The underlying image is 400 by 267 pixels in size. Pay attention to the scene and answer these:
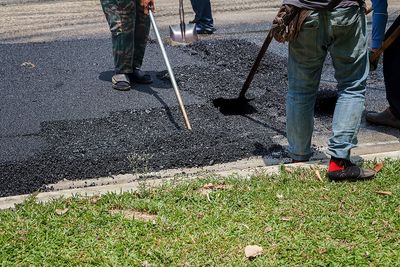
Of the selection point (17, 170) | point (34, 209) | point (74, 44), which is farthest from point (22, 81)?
point (34, 209)

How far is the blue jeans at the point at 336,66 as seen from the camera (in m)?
4.45

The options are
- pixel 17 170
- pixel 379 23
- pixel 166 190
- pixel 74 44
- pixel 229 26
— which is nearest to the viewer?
pixel 166 190

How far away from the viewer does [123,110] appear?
617 centimetres

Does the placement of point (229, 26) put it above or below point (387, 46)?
below

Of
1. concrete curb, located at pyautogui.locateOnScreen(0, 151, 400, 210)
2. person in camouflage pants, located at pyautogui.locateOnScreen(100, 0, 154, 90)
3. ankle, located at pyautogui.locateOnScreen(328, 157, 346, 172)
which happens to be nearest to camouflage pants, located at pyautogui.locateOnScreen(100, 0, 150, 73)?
person in camouflage pants, located at pyautogui.locateOnScreen(100, 0, 154, 90)

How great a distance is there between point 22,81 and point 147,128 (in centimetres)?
189

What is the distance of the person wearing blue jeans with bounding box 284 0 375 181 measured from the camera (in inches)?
174

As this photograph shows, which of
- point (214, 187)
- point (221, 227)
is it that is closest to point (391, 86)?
point (214, 187)

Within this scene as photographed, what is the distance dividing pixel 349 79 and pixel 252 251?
5.15ft

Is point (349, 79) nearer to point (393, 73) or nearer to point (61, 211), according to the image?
point (393, 73)

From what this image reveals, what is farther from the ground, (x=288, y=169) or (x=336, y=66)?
(x=336, y=66)

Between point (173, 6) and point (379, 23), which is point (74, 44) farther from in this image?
point (173, 6)

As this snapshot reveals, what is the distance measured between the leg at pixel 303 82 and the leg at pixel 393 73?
1.36m

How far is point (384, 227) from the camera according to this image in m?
3.95
